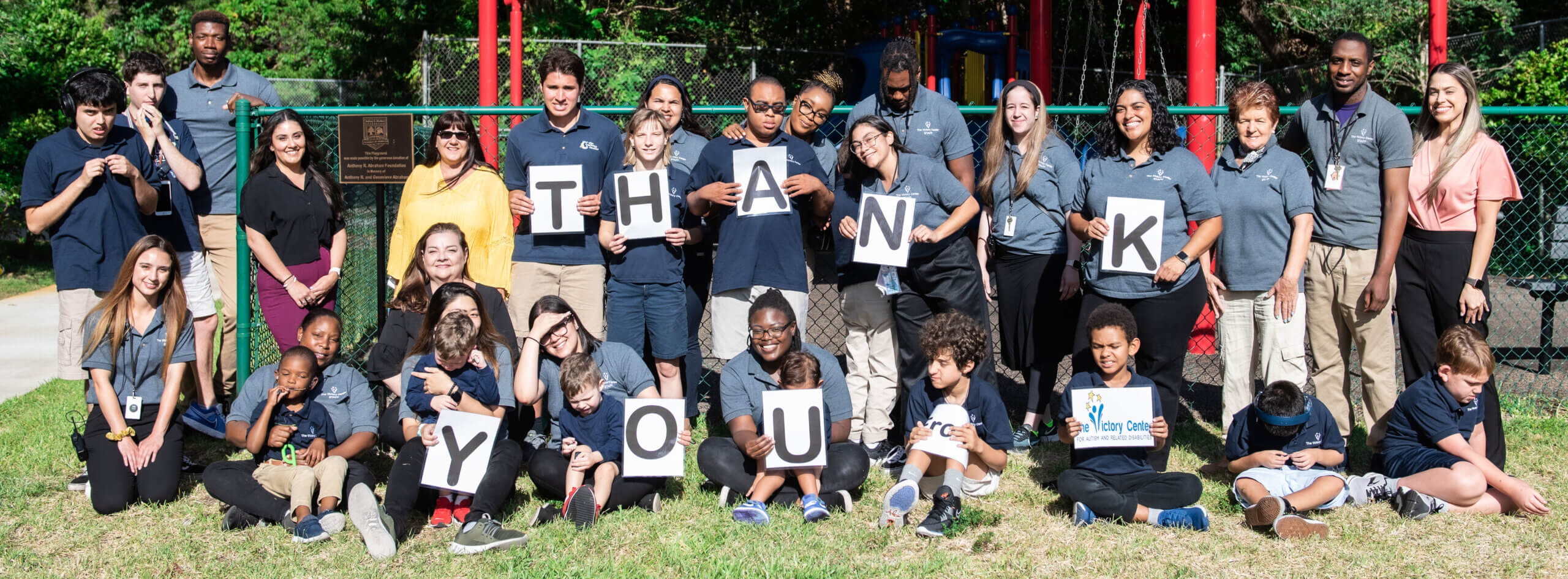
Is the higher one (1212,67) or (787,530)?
(1212,67)

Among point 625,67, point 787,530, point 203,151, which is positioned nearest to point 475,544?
point 787,530

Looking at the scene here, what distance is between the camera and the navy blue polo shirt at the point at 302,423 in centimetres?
494

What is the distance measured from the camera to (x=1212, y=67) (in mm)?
8031

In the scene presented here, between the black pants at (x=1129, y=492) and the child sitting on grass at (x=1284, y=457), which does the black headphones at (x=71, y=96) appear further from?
the child sitting on grass at (x=1284, y=457)

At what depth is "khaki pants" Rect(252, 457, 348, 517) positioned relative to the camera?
4617mm

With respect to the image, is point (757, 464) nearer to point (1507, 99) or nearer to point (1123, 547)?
point (1123, 547)

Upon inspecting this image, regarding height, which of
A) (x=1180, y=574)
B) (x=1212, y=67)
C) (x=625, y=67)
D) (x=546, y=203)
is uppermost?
(x=625, y=67)

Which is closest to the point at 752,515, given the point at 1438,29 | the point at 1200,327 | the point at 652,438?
the point at 652,438

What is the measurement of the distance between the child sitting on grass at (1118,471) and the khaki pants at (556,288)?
232 cm

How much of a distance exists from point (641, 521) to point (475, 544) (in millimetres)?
673

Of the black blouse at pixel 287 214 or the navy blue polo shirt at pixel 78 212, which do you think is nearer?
the navy blue polo shirt at pixel 78 212

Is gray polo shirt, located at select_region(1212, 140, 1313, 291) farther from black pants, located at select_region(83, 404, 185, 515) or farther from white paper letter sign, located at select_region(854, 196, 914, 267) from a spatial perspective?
black pants, located at select_region(83, 404, 185, 515)

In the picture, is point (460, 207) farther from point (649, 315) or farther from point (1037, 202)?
point (1037, 202)

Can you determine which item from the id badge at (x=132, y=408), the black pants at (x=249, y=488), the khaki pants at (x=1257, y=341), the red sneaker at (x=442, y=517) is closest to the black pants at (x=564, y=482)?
the red sneaker at (x=442, y=517)
